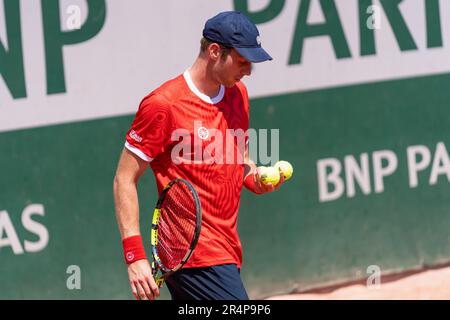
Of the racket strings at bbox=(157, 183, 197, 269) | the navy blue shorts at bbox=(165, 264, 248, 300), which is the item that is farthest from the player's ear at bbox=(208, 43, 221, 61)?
the navy blue shorts at bbox=(165, 264, 248, 300)

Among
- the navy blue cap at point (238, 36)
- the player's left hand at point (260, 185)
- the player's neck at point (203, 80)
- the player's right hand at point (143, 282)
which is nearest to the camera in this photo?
the player's right hand at point (143, 282)

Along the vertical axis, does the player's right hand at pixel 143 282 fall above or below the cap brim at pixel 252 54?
below

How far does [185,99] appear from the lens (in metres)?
4.44

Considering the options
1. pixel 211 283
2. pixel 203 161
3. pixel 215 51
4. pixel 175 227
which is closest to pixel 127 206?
pixel 175 227

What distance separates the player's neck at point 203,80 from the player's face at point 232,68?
0.06 m

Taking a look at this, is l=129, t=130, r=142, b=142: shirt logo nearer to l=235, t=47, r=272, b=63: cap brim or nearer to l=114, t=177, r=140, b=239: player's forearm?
l=114, t=177, r=140, b=239: player's forearm

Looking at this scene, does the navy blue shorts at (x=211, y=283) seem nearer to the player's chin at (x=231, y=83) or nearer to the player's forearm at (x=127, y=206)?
the player's forearm at (x=127, y=206)

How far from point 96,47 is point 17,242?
1.34m

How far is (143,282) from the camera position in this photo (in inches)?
164

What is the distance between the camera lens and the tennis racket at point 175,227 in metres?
4.23

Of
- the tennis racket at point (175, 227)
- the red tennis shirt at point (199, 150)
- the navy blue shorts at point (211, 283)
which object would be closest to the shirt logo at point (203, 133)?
the red tennis shirt at point (199, 150)

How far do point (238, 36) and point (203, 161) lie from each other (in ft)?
1.91

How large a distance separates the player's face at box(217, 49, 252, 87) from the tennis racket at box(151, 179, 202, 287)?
1.72 feet

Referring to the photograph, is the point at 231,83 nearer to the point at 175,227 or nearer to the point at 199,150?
the point at 199,150
